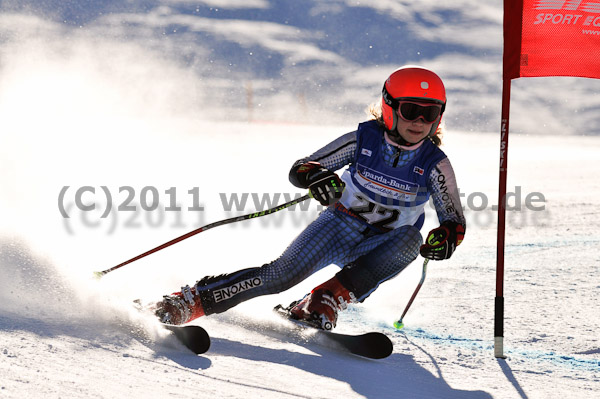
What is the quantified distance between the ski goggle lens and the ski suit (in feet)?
0.61

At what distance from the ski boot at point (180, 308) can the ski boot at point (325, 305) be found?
0.57 m

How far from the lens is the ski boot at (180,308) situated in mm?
3643

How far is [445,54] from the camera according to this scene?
105ft

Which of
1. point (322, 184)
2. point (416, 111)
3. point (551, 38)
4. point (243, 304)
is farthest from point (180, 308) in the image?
point (551, 38)

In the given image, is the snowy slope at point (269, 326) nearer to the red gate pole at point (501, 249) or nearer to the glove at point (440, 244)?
the red gate pole at point (501, 249)

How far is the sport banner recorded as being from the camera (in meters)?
3.98

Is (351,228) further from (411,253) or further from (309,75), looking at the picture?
(309,75)

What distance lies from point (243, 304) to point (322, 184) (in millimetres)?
975

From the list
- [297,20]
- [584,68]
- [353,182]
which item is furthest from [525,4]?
[297,20]

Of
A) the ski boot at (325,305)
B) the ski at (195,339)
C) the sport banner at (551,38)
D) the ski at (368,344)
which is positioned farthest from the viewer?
the sport banner at (551,38)

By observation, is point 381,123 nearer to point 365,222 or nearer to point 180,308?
point 365,222

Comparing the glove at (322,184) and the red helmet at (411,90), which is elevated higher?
the red helmet at (411,90)

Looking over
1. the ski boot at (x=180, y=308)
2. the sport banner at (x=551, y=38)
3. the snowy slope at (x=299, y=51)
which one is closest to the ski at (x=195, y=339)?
the ski boot at (x=180, y=308)

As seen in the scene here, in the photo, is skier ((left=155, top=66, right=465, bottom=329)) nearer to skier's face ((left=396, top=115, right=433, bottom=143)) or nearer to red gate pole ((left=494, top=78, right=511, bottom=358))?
skier's face ((left=396, top=115, right=433, bottom=143))
